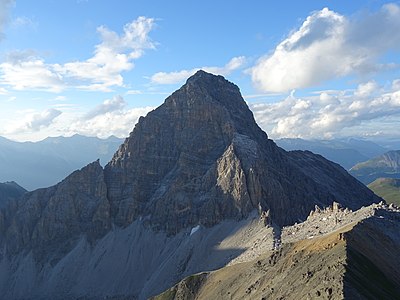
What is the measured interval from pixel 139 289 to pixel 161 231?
2756cm

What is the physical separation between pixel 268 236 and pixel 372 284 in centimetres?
7321

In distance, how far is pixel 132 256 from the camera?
195625 millimetres

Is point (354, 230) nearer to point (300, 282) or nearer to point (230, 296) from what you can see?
point (300, 282)

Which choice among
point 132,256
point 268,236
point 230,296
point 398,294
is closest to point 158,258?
point 132,256

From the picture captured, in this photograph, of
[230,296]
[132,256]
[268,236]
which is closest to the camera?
[230,296]

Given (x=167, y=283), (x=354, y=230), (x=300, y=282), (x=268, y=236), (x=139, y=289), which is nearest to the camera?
(x=300, y=282)

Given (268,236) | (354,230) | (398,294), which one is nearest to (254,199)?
(268,236)

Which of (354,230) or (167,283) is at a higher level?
(354,230)

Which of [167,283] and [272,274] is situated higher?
[272,274]

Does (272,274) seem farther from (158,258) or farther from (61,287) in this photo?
(61,287)

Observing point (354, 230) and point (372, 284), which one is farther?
Result: point (354, 230)

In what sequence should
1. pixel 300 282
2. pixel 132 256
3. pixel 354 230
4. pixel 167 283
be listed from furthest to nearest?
pixel 132 256, pixel 167 283, pixel 354 230, pixel 300 282

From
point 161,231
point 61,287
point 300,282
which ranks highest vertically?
point 300,282

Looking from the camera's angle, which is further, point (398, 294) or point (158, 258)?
point (158, 258)
